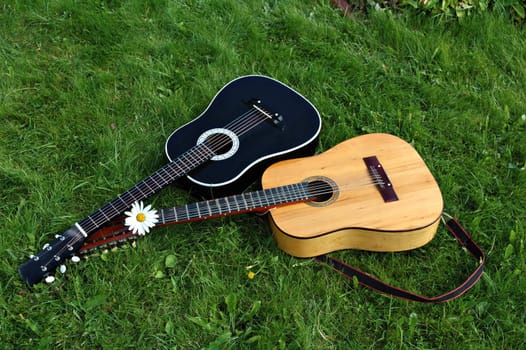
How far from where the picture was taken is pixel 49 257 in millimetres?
1896

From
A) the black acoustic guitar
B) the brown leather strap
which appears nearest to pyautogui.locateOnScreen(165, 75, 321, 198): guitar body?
the black acoustic guitar

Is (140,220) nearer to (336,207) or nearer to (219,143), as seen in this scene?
(219,143)

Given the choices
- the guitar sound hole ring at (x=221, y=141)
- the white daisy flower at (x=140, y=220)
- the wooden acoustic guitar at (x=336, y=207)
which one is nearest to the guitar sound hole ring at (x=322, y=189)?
the wooden acoustic guitar at (x=336, y=207)

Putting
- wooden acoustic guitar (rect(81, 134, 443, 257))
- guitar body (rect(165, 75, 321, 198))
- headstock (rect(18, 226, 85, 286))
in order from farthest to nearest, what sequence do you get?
1. guitar body (rect(165, 75, 321, 198))
2. wooden acoustic guitar (rect(81, 134, 443, 257))
3. headstock (rect(18, 226, 85, 286))

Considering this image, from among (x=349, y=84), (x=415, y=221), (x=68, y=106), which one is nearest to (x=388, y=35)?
(x=349, y=84)

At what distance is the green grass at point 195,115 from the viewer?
193 cm

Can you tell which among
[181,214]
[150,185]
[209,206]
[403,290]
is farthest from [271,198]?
[403,290]

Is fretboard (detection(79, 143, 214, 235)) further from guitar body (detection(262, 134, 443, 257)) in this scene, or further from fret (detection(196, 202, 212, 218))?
guitar body (detection(262, 134, 443, 257))

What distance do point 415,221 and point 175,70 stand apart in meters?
1.59

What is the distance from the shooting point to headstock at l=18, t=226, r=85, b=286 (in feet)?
6.22

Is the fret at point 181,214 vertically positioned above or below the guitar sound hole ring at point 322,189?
below

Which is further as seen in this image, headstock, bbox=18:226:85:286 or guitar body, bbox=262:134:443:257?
guitar body, bbox=262:134:443:257

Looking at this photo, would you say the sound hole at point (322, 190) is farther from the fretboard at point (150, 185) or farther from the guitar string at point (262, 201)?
the fretboard at point (150, 185)

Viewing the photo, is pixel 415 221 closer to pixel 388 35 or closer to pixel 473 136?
pixel 473 136
